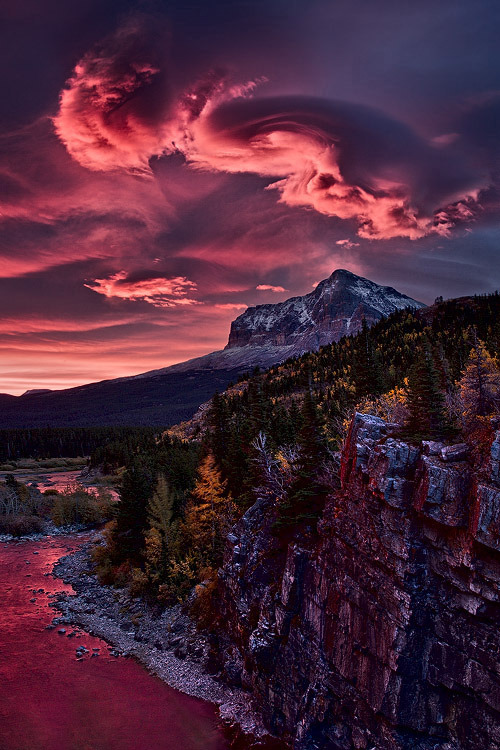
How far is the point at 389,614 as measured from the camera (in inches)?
819

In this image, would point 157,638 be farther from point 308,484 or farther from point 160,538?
point 308,484

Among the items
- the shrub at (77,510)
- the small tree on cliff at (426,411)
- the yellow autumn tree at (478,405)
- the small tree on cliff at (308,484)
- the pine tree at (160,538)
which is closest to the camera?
the yellow autumn tree at (478,405)

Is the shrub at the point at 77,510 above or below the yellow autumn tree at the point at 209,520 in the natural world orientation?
below

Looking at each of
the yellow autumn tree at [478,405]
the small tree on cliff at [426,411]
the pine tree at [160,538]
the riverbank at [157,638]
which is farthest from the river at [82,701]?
the yellow autumn tree at [478,405]

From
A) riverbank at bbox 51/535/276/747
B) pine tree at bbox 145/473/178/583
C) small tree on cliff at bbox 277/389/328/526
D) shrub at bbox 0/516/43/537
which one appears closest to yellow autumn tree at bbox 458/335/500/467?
small tree on cliff at bbox 277/389/328/526

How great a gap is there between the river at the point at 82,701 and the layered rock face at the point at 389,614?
603 centimetres

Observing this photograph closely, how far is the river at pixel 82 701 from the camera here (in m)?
27.1

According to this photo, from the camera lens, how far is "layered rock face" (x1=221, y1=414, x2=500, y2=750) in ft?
58.7

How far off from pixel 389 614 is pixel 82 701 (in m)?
24.4

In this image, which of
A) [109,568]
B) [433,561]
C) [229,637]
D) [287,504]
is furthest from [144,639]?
[433,561]

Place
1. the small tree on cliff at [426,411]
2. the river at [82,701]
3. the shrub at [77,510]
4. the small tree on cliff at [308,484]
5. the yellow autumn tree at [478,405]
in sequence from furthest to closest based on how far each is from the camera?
A: the shrub at [77,510], the small tree on cliff at [308,484], the river at [82,701], the small tree on cliff at [426,411], the yellow autumn tree at [478,405]

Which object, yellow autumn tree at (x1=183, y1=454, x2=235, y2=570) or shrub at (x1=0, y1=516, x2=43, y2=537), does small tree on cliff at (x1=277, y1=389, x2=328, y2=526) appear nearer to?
yellow autumn tree at (x1=183, y1=454, x2=235, y2=570)

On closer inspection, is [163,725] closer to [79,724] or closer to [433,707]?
[79,724]

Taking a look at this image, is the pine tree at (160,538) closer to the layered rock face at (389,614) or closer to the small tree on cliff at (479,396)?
the layered rock face at (389,614)
